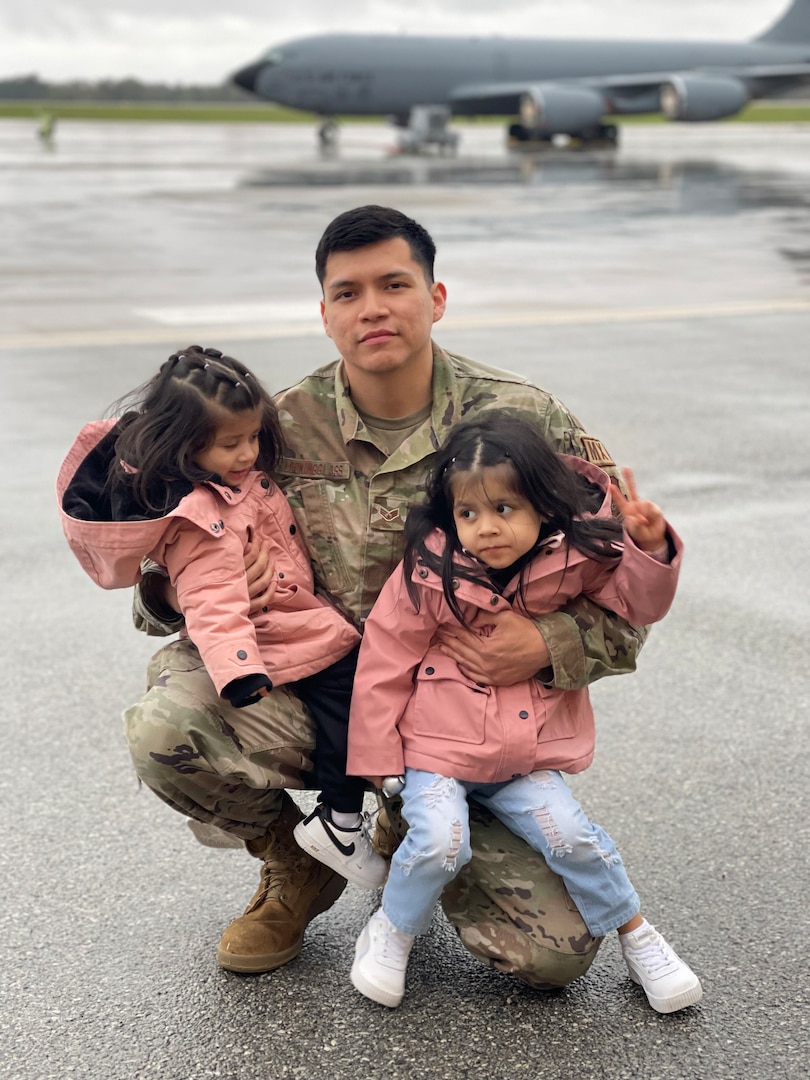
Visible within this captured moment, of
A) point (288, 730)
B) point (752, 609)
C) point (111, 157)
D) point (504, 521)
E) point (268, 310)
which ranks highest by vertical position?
point (504, 521)

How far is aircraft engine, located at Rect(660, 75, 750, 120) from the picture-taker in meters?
43.5

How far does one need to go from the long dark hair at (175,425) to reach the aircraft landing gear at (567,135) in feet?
145

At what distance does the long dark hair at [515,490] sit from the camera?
8.32 ft

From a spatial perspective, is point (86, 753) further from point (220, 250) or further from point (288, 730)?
point (220, 250)

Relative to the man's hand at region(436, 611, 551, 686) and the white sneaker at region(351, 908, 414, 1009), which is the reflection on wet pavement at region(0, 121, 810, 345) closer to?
the man's hand at region(436, 611, 551, 686)

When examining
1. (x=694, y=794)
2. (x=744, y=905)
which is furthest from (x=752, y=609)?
(x=744, y=905)

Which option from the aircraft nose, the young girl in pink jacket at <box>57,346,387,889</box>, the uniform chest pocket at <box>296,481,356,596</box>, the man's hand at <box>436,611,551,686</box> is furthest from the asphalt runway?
the aircraft nose

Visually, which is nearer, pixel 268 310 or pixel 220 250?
pixel 268 310

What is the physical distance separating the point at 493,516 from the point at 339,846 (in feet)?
2.49

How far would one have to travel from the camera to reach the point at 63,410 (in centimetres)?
795

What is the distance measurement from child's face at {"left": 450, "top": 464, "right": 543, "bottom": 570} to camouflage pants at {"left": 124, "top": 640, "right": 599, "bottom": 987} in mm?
550

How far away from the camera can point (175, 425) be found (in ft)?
8.71

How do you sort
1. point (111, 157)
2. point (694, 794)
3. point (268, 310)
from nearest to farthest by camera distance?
point (694, 794)
point (268, 310)
point (111, 157)

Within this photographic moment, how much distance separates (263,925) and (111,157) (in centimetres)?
3876
